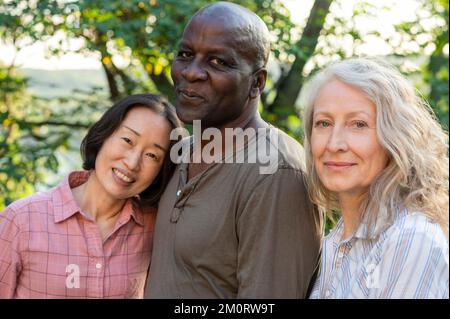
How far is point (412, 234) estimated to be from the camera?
208 cm

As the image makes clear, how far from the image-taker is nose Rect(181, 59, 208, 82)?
2.55 m

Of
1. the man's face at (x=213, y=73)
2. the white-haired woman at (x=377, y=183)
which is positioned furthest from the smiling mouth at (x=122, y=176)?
the white-haired woman at (x=377, y=183)

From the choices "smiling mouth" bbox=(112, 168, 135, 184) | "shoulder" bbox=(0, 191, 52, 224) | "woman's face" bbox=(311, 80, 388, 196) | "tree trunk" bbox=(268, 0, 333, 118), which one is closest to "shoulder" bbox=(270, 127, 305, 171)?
"woman's face" bbox=(311, 80, 388, 196)

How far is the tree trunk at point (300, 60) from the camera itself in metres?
4.44

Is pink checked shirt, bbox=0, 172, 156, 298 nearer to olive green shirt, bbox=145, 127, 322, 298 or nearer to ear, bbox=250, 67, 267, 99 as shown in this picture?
olive green shirt, bbox=145, 127, 322, 298

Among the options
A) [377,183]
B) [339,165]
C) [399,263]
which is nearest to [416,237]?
[399,263]

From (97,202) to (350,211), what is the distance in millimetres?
1071

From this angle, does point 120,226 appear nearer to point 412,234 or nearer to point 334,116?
point 334,116

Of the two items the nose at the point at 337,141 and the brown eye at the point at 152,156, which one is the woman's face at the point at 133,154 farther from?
the nose at the point at 337,141

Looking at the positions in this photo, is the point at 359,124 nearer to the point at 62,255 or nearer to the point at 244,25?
the point at 244,25

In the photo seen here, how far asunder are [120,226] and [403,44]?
2471 mm

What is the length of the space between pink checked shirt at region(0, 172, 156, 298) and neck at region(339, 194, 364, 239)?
0.86 m

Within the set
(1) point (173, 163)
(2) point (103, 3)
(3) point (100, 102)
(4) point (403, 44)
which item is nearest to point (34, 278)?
(1) point (173, 163)

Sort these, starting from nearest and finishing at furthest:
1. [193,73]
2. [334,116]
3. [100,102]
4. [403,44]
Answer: [334,116] < [193,73] < [403,44] < [100,102]
